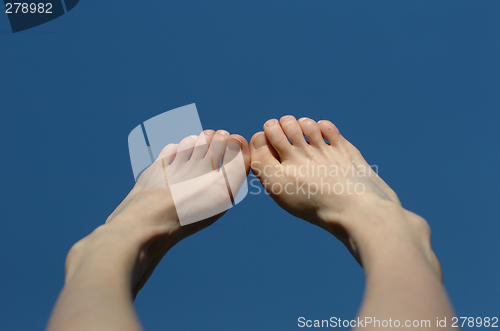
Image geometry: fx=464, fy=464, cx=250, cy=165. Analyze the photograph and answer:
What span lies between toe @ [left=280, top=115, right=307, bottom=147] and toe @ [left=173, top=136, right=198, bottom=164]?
22 centimetres

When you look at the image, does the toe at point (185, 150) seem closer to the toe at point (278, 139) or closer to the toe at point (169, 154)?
the toe at point (169, 154)

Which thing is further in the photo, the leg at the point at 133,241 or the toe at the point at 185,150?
the toe at the point at 185,150

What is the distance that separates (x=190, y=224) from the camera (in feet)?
3.29

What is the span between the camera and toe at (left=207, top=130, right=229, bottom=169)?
1068mm

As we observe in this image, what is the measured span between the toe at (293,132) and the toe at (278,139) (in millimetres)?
14

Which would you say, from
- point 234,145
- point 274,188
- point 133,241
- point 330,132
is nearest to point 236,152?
point 234,145

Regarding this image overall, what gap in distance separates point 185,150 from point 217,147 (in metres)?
0.09

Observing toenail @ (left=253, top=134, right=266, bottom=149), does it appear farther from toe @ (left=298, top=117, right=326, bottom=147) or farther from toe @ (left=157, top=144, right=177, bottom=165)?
toe @ (left=157, top=144, right=177, bottom=165)

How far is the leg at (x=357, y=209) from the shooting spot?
606 mm

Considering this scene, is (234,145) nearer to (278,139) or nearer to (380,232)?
(278,139)

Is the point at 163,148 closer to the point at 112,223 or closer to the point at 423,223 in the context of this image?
the point at 112,223

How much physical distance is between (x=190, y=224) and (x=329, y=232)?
0.98 ft

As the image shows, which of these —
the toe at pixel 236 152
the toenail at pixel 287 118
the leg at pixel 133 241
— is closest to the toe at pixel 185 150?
the leg at pixel 133 241

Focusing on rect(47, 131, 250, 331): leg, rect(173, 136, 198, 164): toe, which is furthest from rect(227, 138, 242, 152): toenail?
rect(173, 136, 198, 164): toe
